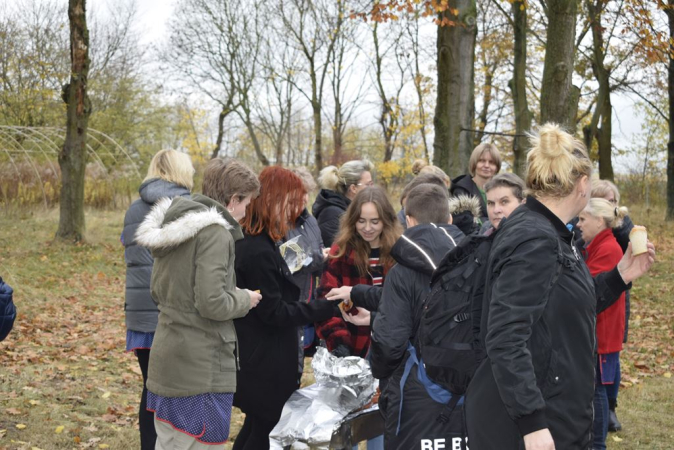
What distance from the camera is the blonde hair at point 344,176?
5.72 metres

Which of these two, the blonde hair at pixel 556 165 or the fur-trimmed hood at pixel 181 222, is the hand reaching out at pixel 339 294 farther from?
the blonde hair at pixel 556 165

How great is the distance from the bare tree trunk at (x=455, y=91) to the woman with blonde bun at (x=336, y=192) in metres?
4.29

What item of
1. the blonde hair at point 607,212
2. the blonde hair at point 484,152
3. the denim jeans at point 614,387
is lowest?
the denim jeans at point 614,387

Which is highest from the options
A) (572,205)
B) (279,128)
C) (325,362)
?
(279,128)

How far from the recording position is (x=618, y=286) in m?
3.18

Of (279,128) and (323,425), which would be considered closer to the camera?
(323,425)

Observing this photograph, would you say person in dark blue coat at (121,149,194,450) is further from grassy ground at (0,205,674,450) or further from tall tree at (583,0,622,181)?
tall tree at (583,0,622,181)

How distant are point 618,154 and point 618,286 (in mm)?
27724

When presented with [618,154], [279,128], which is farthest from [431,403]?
[279,128]

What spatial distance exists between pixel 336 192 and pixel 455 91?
16.3 feet

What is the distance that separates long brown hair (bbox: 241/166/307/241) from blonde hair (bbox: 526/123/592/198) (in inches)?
62.2

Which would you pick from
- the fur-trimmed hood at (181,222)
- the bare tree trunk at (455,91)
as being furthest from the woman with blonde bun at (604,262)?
the bare tree trunk at (455,91)

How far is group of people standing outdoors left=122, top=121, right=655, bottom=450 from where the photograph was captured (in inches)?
87.7

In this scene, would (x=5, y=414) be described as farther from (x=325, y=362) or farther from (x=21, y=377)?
(x=325, y=362)
